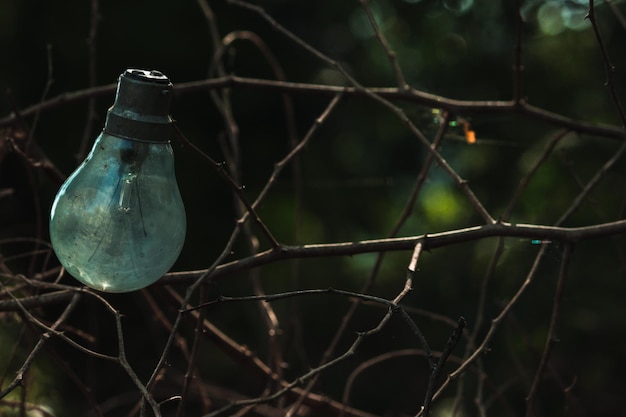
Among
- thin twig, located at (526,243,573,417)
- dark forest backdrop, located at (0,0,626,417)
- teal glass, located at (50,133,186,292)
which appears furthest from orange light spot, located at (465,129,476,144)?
dark forest backdrop, located at (0,0,626,417)

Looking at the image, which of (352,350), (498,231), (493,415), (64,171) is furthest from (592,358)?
(352,350)

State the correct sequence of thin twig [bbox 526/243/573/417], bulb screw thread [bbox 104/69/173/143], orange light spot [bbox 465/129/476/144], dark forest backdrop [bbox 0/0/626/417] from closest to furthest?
bulb screw thread [bbox 104/69/173/143] < thin twig [bbox 526/243/573/417] < orange light spot [bbox 465/129/476/144] < dark forest backdrop [bbox 0/0/626/417]

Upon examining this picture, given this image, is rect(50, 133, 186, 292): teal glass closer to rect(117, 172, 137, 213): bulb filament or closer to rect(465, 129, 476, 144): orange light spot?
rect(117, 172, 137, 213): bulb filament

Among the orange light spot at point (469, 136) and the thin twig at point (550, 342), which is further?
the orange light spot at point (469, 136)

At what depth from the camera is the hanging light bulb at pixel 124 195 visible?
2.96ft

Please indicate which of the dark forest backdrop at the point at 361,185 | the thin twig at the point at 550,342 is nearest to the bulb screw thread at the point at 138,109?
the thin twig at the point at 550,342

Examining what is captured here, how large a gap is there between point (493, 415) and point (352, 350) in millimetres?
2764

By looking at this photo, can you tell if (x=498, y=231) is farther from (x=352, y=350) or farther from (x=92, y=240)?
(x=92, y=240)

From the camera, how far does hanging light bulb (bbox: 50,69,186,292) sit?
902 millimetres

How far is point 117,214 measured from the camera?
907 mm

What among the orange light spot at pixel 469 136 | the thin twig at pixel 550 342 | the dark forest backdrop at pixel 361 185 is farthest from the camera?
the dark forest backdrop at pixel 361 185

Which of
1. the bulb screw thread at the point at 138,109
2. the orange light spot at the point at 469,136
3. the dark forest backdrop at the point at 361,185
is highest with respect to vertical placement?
the bulb screw thread at the point at 138,109

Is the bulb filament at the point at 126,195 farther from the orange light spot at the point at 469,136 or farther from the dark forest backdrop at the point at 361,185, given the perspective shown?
the dark forest backdrop at the point at 361,185

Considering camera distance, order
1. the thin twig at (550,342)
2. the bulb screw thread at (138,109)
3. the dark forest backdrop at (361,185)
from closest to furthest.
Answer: the bulb screw thread at (138,109)
the thin twig at (550,342)
the dark forest backdrop at (361,185)
